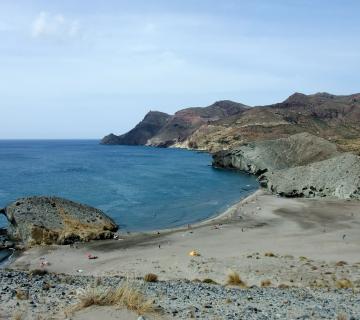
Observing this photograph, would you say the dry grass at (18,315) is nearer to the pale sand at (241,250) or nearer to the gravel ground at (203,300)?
the gravel ground at (203,300)

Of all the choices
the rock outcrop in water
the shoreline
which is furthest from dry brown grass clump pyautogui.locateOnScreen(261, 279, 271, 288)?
the rock outcrop in water

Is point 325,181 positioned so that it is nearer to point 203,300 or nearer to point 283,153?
point 283,153

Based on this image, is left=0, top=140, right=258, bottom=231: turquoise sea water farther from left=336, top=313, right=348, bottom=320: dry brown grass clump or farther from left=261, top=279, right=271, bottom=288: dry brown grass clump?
left=336, top=313, right=348, bottom=320: dry brown grass clump

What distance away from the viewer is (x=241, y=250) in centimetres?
3547

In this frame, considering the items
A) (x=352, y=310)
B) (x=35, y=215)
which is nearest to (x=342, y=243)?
(x=352, y=310)

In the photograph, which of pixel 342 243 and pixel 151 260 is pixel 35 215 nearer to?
pixel 151 260

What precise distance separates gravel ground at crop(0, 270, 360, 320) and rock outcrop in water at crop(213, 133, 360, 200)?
4560cm

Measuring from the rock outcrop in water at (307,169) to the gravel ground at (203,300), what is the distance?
4560 cm

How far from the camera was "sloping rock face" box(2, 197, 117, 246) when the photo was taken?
1588 inches

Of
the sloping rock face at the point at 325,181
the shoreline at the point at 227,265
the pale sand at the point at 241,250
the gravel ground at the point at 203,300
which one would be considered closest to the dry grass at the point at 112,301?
the shoreline at the point at 227,265

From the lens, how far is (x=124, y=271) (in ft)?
98.2

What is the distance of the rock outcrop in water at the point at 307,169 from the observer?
211 feet

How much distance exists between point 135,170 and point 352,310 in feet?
339

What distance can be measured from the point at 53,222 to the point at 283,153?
233ft
